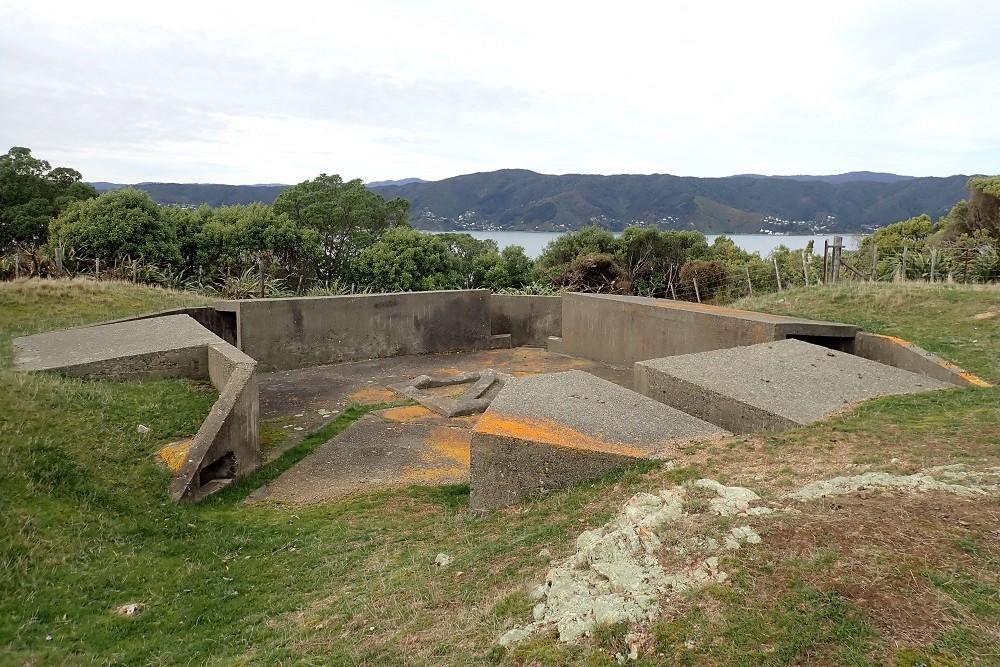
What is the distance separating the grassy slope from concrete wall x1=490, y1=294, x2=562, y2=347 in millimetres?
7924

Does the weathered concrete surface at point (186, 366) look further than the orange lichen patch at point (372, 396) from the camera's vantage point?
No

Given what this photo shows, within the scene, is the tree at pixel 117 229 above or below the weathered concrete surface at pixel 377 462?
above

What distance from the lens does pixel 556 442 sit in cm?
475

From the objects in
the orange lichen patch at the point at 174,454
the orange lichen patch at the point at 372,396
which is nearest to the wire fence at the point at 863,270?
the orange lichen patch at the point at 372,396

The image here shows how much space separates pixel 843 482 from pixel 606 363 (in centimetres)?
828

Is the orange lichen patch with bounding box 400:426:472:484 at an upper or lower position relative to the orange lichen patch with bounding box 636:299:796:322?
lower

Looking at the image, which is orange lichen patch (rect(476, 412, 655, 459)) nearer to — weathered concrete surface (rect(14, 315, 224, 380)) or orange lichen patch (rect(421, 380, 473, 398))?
orange lichen patch (rect(421, 380, 473, 398))

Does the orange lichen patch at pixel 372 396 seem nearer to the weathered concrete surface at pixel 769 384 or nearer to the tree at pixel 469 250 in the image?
the weathered concrete surface at pixel 769 384

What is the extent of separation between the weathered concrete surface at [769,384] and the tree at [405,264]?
1479 centimetres

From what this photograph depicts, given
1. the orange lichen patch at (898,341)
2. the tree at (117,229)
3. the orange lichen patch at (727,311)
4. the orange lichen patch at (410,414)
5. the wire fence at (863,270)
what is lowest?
the orange lichen patch at (410,414)

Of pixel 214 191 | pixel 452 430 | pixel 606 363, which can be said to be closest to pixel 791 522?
pixel 452 430

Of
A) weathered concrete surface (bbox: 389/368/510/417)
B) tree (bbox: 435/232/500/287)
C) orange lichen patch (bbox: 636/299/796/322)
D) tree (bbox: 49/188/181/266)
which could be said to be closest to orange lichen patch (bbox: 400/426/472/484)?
weathered concrete surface (bbox: 389/368/510/417)

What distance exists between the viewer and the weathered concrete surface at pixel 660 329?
858 centimetres

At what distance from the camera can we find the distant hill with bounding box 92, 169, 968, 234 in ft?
412
